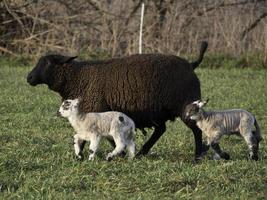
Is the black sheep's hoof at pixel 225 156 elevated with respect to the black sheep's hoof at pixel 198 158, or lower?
elevated

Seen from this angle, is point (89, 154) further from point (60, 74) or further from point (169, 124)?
point (169, 124)

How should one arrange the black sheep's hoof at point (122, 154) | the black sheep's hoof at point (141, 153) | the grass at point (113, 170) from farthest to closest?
the black sheep's hoof at point (141, 153) → the black sheep's hoof at point (122, 154) → the grass at point (113, 170)

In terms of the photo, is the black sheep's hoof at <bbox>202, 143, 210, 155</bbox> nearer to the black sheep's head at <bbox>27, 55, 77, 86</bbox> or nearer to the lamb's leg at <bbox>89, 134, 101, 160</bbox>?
the lamb's leg at <bbox>89, 134, 101, 160</bbox>

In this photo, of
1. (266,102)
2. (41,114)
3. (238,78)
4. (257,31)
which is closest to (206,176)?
(41,114)

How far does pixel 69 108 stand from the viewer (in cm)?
829

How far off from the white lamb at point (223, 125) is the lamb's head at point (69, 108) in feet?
4.28

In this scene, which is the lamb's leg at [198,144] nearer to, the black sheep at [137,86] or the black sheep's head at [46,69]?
the black sheep at [137,86]

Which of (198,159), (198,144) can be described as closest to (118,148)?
(198,159)

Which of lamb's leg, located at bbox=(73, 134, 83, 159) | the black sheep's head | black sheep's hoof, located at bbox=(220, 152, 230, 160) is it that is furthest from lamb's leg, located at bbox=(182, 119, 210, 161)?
the black sheep's head

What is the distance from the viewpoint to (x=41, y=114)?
11.9 metres

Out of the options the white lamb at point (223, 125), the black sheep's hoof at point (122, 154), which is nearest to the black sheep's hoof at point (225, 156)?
the white lamb at point (223, 125)

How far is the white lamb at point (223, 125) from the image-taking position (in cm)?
838

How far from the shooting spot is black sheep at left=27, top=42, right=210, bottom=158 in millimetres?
8672

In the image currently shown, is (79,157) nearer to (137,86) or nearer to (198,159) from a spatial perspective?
(137,86)
